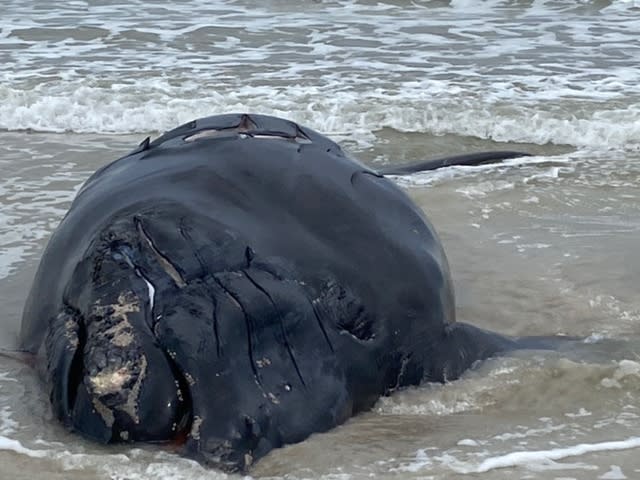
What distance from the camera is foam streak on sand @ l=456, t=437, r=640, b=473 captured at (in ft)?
9.77

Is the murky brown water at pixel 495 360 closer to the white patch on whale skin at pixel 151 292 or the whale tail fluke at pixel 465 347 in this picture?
the whale tail fluke at pixel 465 347

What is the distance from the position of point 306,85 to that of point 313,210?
23.0 feet

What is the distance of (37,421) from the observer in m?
3.18

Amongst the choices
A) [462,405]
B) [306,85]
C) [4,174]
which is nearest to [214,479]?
[462,405]

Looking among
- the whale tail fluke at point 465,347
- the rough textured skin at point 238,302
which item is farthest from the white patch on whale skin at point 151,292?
the whale tail fluke at point 465,347

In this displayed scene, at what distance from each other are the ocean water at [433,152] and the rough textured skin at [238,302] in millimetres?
99

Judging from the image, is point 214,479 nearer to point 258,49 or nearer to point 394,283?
point 394,283

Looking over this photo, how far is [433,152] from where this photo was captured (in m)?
8.16

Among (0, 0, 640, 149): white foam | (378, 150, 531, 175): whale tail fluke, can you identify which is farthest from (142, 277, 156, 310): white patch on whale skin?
(0, 0, 640, 149): white foam

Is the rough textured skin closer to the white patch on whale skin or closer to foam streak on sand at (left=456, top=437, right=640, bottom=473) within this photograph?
the white patch on whale skin

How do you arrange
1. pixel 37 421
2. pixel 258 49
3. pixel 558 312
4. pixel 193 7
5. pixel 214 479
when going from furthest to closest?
pixel 193 7, pixel 258 49, pixel 558 312, pixel 37 421, pixel 214 479

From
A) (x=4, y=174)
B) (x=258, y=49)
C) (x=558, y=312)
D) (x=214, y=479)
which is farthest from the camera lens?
(x=258, y=49)

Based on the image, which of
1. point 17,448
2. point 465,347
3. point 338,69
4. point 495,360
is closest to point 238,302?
point 17,448

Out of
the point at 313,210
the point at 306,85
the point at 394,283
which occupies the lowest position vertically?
the point at 306,85
